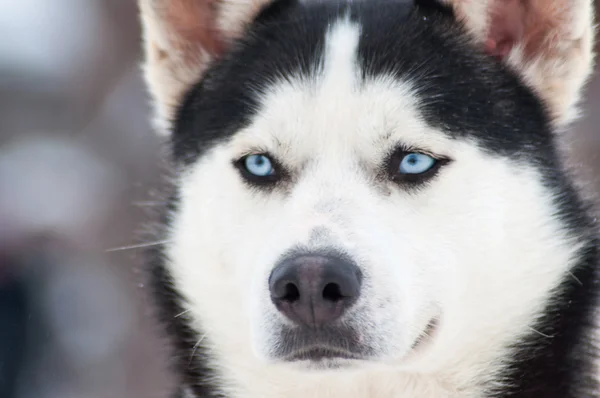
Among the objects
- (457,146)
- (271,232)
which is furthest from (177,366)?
(457,146)

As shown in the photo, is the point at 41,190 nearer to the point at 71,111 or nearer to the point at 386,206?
the point at 71,111

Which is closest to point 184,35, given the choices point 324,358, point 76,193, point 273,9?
point 273,9

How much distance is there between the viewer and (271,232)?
2.46m

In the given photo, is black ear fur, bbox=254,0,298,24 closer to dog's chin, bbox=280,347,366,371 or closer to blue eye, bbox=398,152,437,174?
blue eye, bbox=398,152,437,174

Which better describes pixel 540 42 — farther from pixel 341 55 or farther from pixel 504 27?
pixel 341 55

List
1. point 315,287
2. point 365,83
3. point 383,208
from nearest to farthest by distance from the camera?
point 315,287 → point 383,208 → point 365,83

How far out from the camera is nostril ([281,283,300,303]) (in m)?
2.24

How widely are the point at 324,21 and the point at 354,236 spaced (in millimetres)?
809

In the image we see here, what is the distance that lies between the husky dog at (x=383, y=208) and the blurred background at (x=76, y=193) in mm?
314

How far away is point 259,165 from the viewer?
104 inches

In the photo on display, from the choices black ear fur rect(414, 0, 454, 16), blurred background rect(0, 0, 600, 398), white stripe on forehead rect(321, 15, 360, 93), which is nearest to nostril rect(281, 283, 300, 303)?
white stripe on forehead rect(321, 15, 360, 93)

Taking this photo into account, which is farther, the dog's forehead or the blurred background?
the blurred background

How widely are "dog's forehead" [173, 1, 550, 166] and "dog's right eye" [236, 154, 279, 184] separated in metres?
0.08

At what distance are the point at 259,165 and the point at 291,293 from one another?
0.51 m
